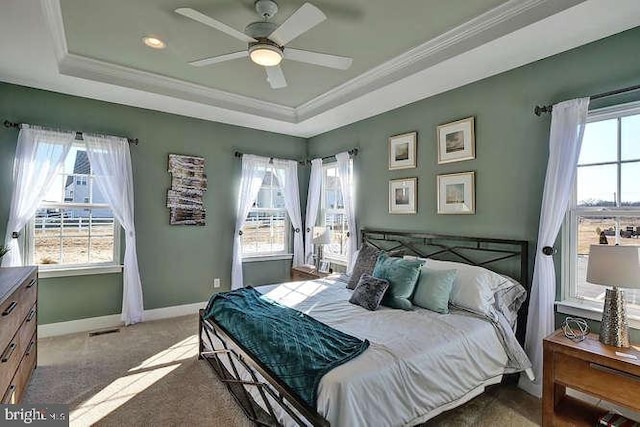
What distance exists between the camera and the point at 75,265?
387 cm

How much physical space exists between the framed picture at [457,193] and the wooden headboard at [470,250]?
0.28 m

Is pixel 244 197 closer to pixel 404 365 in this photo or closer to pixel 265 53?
pixel 265 53

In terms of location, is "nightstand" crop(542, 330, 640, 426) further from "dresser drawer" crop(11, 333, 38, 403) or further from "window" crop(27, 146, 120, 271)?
"window" crop(27, 146, 120, 271)

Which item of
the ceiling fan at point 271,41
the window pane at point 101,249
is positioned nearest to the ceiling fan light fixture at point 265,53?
the ceiling fan at point 271,41

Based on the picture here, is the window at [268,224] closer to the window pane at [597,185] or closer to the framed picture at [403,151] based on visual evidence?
the framed picture at [403,151]

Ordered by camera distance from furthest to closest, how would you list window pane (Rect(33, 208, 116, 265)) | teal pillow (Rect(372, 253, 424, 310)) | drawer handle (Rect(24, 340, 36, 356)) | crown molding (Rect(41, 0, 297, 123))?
window pane (Rect(33, 208, 116, 265)) → teal pillow (Rect(372, 253, 424, 310)) → crown molding (Rect(41, 0, 297, 123)) → drawer handle (Rect(24, 340, 36, 356))

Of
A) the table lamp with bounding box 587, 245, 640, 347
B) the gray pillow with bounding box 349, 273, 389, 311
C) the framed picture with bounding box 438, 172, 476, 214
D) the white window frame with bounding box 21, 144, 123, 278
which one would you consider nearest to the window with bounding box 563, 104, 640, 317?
the table lamp with bounding box 587, 245, 640, 347

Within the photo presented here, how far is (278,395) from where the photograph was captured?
183cm

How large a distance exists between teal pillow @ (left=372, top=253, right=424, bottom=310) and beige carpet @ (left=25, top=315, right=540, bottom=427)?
0.84 m

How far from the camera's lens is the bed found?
163cm

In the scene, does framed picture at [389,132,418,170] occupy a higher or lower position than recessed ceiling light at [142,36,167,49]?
lower

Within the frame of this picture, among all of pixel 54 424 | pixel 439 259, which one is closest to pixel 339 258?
pixel 439 259

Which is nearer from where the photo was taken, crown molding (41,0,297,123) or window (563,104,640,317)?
window (563,104,640,317)

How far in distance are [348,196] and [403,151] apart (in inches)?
40.7
